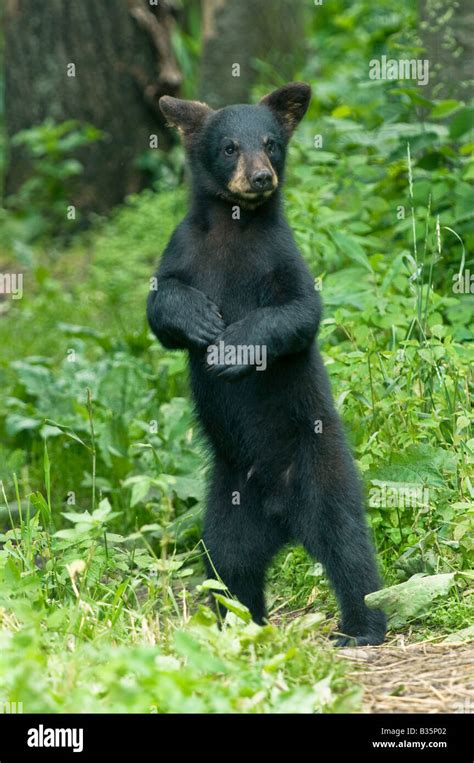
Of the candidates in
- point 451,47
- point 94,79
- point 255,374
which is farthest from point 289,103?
point 94,79

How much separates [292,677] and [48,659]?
0.80 m

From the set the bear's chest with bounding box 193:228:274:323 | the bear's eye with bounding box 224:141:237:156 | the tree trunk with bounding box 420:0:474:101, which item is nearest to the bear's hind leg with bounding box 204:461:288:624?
the bear's chest with bounding box 193:228:274:323

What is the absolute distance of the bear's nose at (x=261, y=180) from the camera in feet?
15.8

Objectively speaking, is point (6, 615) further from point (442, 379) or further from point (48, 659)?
point (442, 379)

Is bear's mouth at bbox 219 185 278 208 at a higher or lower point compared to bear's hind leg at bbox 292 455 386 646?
higher

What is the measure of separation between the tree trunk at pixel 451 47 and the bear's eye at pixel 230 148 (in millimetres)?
2846

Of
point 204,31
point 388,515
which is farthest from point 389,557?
point 204,31

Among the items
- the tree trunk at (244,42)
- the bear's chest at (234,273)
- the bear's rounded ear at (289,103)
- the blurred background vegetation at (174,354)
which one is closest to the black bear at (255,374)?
the bear's chest at (234,273)

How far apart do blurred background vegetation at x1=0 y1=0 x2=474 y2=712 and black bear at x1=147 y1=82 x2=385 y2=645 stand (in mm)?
305

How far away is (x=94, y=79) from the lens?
12.2m

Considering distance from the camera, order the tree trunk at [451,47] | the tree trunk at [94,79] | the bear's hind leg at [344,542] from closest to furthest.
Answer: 1. the bear's hind leg at [344,542]
2. the tree trunk at [451,47]
3. the tree trunk at [94,79]

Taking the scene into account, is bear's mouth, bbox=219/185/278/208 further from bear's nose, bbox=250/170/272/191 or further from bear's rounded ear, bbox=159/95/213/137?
bear's rounded ear, bbox=159/95/213/137

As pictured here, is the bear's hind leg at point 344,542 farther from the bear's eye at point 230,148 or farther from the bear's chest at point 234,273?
the bear's eye at point 230,148

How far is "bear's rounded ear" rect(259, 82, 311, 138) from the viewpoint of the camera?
5.34 meters
